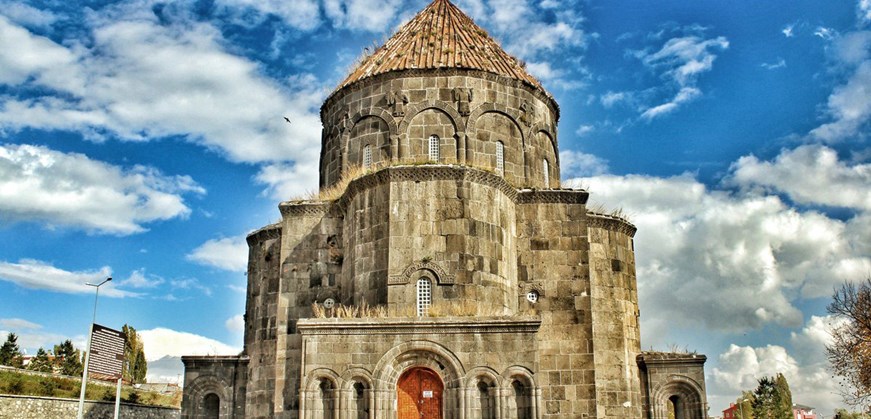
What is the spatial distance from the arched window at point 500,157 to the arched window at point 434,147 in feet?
6.08

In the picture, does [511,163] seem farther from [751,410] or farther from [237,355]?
[751,410]

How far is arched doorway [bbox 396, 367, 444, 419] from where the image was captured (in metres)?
16.2

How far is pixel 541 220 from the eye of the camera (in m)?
20.6

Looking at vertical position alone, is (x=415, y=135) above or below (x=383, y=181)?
above

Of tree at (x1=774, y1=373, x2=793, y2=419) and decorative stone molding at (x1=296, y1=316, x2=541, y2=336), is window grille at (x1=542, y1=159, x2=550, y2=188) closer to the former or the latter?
decorative stone molding at (x1=296, y1=316, x2=541, y2=336)

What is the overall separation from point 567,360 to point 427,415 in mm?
4648

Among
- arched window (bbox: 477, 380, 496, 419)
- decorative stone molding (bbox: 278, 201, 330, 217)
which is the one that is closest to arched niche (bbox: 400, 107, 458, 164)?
decorative stone molding (bbox: 278, 201, 330, 217)

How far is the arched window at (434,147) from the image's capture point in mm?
22062

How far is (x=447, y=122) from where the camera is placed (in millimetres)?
22203

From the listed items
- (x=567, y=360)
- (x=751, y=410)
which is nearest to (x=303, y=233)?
(x=567, y=360)

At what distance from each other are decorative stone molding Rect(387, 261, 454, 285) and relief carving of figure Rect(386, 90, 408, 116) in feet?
20.2

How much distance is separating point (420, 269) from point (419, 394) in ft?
10.4

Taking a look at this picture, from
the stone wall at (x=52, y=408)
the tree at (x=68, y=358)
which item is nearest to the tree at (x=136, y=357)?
the tree at (x=68, y=358)

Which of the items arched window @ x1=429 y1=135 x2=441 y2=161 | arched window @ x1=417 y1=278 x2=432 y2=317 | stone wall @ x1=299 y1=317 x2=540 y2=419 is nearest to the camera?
stone wall @ x1=299 y1=317 x2=540 y2=419
